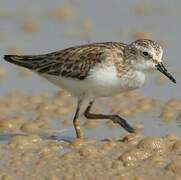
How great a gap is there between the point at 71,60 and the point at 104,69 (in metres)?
0.55

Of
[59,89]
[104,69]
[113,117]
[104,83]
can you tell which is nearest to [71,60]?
[104,69]

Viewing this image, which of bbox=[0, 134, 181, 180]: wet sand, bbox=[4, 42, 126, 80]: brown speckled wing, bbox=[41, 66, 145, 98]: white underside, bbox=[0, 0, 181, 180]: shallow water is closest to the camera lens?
bbox=[0, 134, 181, 180]: wet sand

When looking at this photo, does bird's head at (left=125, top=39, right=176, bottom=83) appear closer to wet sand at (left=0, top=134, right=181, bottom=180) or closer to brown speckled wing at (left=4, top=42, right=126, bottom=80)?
brown speckled wing at (left=4, top=42, right=126, bottom=80)

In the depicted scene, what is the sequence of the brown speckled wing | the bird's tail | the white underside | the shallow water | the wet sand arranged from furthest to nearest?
the bird's tail → the shallow water → the brown speckled wing → the white underside → the wet sand

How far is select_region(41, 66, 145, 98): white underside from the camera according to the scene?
1101 centimetres

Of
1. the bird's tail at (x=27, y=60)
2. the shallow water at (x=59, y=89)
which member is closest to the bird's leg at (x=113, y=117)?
the shallow water at (x=59, y=89)

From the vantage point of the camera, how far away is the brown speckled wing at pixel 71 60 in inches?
440

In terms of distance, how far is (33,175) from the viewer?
9883mm

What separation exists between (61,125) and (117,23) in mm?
4368

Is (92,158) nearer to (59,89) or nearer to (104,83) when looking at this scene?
(104,83)

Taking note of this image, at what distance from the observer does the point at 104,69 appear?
11.1 metres

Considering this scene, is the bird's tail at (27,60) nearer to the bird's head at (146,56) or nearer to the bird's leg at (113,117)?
the bird's leg at (113,117)

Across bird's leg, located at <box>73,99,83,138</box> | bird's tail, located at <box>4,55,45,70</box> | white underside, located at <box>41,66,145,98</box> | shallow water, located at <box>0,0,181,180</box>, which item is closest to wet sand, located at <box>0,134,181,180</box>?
shallow water, located at <box>0,0,181,180</box>

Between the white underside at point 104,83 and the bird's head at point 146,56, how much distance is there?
0.13m
